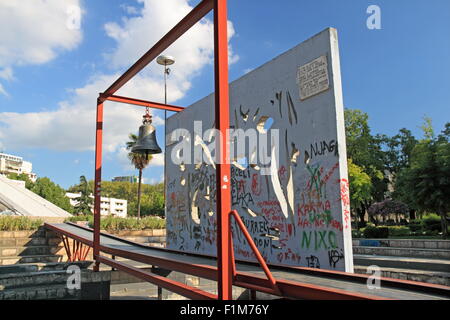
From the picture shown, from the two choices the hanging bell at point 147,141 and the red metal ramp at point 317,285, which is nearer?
the red metal ramp at point 317,285

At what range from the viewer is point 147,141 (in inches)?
278

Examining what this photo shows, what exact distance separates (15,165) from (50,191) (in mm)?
85323

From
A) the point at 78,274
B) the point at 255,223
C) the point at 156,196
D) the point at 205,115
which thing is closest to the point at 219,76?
the point at 255,223

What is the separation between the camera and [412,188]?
68.6 ft

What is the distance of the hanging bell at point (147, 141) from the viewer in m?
7.01

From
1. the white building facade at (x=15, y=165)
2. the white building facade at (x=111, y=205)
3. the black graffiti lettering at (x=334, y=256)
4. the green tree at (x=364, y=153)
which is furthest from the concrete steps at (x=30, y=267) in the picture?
the white building facade at (x=15, y=165)

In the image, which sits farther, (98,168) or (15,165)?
(15,165)

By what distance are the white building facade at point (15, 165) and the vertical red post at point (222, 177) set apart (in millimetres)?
128806

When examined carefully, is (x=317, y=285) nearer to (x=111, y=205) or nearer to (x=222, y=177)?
(x=222, y=177)

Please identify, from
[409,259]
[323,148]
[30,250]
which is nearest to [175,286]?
[323,148]

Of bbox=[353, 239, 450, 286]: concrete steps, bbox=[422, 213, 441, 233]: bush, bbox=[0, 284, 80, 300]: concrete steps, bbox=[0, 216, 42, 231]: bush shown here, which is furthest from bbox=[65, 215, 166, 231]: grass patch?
bbox=[422, 213, 441, 233]: bush

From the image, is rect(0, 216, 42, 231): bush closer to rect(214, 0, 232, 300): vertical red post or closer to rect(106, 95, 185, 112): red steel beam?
rect(106, 95, 185, 112): red steel beam

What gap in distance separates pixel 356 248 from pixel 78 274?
46.5 feet

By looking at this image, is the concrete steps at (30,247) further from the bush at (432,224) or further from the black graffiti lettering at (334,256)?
the bush at (432,224)
